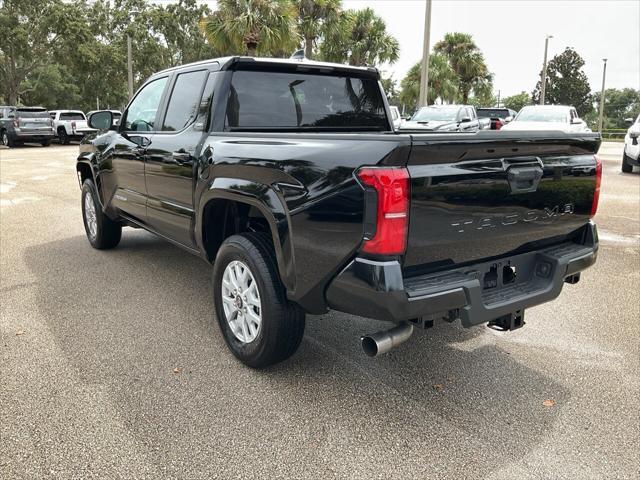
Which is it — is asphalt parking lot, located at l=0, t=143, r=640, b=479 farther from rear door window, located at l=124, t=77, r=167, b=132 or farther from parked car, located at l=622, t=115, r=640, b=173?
parked car, located at l=622, t=115, r=640, b=173

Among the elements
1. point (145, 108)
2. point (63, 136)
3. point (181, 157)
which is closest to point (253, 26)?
point (63, 136)

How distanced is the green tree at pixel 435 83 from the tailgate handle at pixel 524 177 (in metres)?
38.8

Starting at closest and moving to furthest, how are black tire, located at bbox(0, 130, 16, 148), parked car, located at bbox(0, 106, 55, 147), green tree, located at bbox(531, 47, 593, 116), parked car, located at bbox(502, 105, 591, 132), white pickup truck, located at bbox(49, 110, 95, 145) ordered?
1. parked car, located at bbox(502, 105, 591, 132)
2. parked car, located at bbox(0, 106, 55, 147)
3. black tire, located at bbox(0, 130, 16, 148)
4. white pickup truck, located at bbox(49, 110, 95, 145)
5. green tree, located at bbox(531, 47, 593, 116)

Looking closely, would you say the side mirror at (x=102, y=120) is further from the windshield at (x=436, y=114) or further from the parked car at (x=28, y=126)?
the parked car at (x=28, y=126)

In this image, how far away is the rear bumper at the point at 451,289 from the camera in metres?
2.46

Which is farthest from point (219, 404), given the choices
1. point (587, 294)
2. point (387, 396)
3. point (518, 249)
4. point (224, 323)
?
point (587, 294)

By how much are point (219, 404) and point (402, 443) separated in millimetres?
998

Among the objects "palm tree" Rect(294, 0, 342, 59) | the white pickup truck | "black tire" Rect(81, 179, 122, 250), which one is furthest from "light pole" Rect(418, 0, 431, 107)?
the white pickup truck

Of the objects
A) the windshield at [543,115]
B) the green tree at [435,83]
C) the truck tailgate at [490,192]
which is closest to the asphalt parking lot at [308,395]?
the truck tailgate at [490,192]

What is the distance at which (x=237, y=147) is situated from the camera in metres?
3.30

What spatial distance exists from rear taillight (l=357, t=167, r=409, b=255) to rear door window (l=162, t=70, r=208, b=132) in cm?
202

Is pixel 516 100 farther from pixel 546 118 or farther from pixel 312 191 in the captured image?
pixel 312 191

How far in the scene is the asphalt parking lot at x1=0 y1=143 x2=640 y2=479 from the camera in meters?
2.53

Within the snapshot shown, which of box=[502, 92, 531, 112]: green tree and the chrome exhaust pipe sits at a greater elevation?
box=[502, 92, 531, 112]: green tree
